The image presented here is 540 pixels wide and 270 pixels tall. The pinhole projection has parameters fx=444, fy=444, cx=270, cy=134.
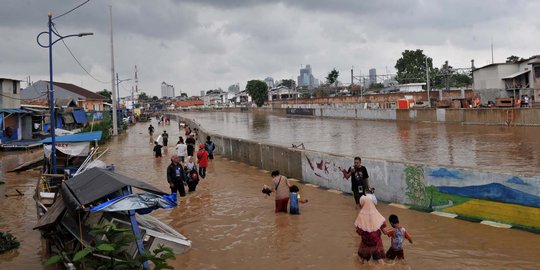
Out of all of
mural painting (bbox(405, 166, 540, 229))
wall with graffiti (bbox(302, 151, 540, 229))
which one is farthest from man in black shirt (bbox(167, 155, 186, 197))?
mural painting (bbox(405, 166, 540, 229))

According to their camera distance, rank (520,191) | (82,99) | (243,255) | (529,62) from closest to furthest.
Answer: (243,255)
(520,191)
(529,62)
(82,99)

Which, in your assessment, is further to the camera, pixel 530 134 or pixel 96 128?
pixel 96 128

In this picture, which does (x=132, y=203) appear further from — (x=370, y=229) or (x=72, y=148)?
(x=72, y=148)

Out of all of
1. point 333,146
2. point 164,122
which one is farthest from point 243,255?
point 164,122

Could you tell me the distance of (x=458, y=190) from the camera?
1095 cm

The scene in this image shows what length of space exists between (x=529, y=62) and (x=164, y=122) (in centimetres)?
4914

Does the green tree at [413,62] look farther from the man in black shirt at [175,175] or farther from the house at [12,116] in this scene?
the man in black shirt at [175,175]

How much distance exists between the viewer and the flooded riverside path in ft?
27.1

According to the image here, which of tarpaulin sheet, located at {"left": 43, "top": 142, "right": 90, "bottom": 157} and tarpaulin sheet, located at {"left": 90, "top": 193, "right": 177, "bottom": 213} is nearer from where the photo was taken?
tarpaulin sheet, located at {"left": 90, "top": 193, "right": 177, "bottom": 213}

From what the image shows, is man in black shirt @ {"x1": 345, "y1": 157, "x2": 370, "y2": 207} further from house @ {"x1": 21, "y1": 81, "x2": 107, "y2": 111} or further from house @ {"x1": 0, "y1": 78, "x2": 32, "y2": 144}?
house @ {"x1": 21, "y1": 81, "x2": 107, "y2": 111}

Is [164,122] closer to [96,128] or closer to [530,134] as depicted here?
[96,128]

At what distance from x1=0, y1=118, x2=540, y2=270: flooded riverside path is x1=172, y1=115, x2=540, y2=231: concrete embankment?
16.8 inches

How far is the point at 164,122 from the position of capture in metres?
68.7

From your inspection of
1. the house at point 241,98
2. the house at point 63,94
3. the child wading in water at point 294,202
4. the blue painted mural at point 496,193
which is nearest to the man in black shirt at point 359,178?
the child wading in water at point 294,202
